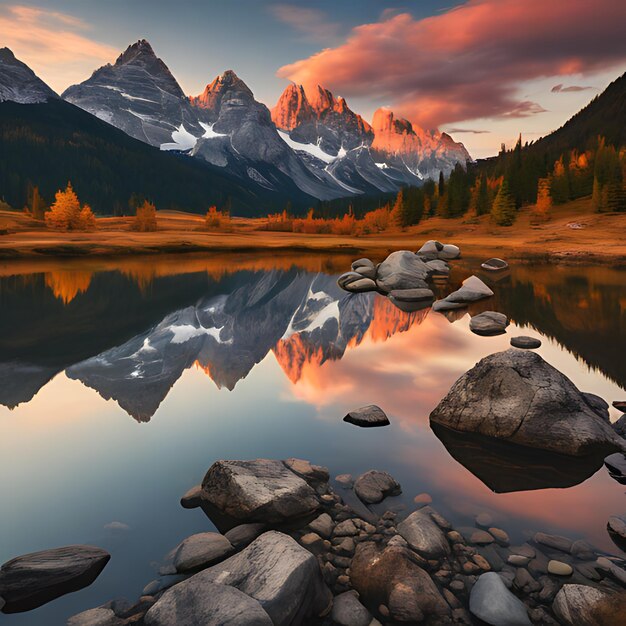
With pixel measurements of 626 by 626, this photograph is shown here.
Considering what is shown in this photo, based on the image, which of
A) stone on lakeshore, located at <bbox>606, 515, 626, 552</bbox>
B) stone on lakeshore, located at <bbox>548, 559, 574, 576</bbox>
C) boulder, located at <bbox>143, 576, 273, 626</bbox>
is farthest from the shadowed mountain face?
stone on lakeshore, located at <bbox>548, 559, 574, 576</bbox>

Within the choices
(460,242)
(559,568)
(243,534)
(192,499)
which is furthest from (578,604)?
(460,242)

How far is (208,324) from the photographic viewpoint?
74.5 feet

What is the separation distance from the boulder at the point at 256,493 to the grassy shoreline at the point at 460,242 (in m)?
53.0

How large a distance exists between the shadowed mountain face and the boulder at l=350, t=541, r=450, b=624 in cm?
678

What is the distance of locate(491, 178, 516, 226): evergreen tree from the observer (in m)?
86.3

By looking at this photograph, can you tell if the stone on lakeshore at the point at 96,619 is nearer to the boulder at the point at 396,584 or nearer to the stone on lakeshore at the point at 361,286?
the boulder at the point at 396,584

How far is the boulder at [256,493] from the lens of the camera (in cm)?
634

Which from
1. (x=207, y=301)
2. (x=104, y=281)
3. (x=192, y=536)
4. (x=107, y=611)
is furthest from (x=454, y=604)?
(x=104, y=281)

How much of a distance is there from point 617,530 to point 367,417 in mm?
5051

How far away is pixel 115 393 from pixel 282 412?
4.95 meters

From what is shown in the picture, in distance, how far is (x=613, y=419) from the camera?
33.0 ft

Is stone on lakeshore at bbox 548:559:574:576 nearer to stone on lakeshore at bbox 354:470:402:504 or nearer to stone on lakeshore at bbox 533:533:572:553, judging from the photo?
stone on lakeshore at bbox 533:533:572:553

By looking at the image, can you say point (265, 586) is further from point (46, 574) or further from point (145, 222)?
point (145, 222)

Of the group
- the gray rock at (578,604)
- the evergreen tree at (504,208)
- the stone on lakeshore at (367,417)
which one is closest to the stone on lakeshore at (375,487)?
the stone on lakeshore at (367,417)
